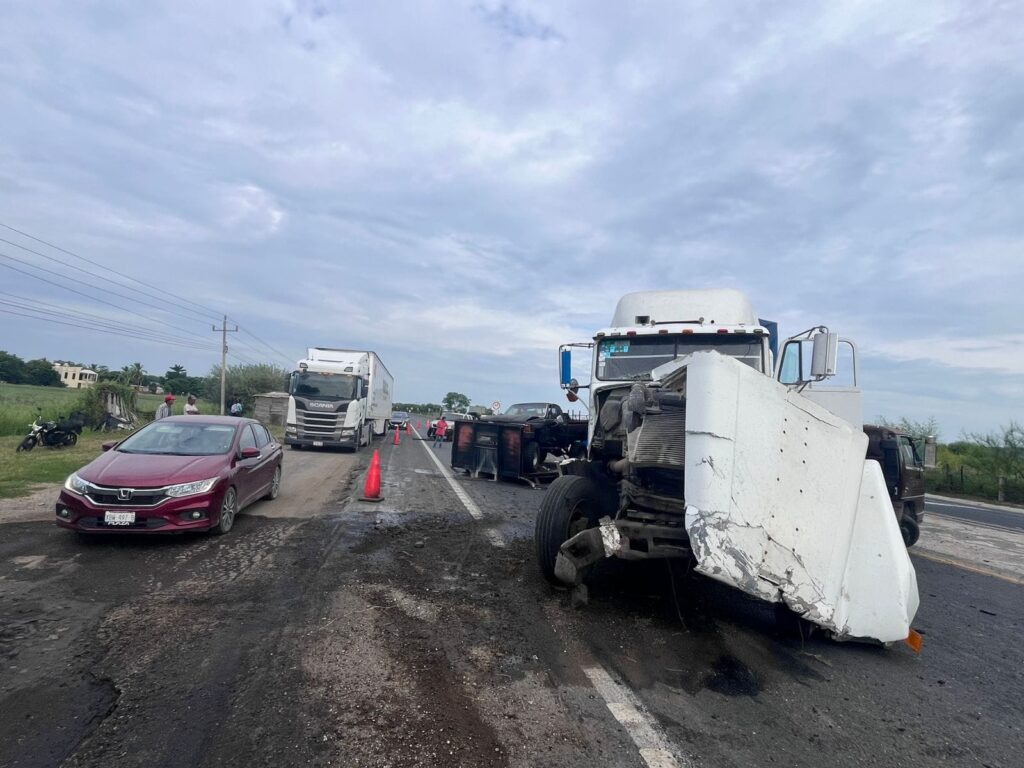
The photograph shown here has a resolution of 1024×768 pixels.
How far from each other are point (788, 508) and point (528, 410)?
13.5 meters

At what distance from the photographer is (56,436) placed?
56.1ft

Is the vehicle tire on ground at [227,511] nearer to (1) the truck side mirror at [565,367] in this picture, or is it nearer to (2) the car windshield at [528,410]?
(1) the truck side mirror at [565,367]

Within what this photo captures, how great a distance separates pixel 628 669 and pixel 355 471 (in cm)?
1264

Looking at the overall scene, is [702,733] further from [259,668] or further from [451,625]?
[259,668]

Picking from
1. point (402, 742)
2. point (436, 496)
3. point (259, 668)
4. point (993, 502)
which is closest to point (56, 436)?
point (436, 496)

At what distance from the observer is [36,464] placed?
13.3m

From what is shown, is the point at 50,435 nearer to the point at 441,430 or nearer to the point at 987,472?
the point at 441,430

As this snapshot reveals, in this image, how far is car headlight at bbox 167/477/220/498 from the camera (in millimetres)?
6831

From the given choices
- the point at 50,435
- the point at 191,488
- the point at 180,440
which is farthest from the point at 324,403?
the point at 191,488

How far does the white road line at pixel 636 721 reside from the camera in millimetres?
3105

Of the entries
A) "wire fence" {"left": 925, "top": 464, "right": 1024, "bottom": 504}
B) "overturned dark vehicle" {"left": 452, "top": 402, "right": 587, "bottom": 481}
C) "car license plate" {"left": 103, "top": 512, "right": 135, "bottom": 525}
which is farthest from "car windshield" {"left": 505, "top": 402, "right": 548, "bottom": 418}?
"wire fence" {"left": 925, "top": 464, "right": 1024, "bottom": 504}

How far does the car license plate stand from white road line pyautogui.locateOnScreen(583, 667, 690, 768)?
5165 millimetres

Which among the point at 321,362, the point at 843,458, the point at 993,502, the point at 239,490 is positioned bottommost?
the point at 993,502

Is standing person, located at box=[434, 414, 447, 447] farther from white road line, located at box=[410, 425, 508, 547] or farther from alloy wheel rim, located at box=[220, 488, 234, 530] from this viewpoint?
alloy wheel rim, located at box=[220, 488, 234, 530]
